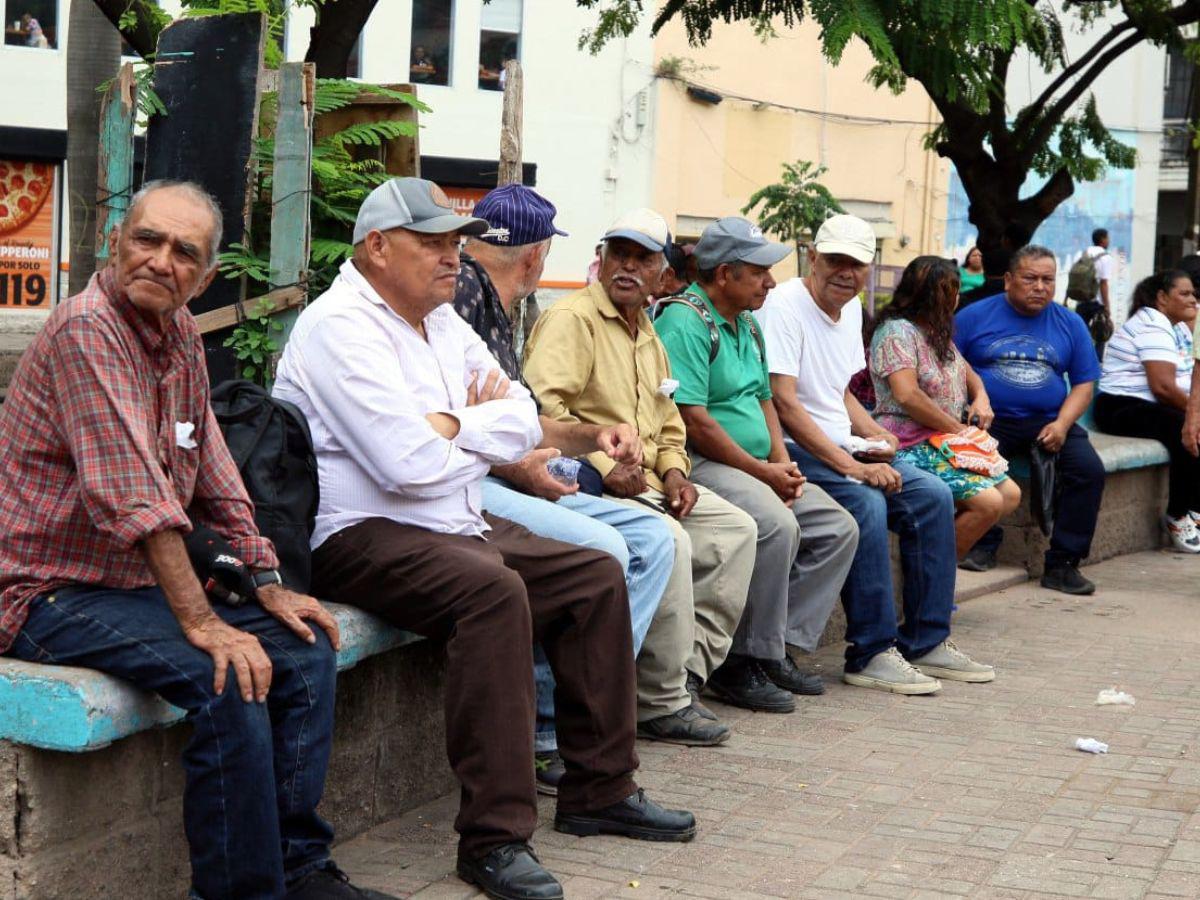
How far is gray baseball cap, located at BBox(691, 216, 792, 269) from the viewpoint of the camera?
593 centimetres

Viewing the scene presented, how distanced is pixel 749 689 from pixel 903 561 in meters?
1.10

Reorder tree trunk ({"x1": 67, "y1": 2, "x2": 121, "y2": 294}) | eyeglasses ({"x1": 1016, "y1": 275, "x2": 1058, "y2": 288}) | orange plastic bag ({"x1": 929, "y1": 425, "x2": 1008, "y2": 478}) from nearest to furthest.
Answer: orange plastic bag ({"x1": 929, "y1": 425, "x2": 1008, "y2": 478}) → tree trunk ({"x1": 67, "y1": 2, "x2": 121, "y2": 294}) → eyeglasses ({"x1": 1016, "y1": 275, "x2": 1058, "y2": 288})

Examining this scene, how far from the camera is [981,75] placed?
942cm

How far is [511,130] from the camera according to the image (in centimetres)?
704

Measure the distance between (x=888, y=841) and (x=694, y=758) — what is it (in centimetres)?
90

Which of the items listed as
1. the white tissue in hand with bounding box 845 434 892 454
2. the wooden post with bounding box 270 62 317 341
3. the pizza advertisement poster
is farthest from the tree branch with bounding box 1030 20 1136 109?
the pizza advertisement poster

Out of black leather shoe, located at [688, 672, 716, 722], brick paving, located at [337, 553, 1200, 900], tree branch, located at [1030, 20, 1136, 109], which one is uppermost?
tree branch, located at [1030, 20, 1136, 109]

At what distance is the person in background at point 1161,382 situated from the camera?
9992 mm

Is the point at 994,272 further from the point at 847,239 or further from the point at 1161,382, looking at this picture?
the point at 847,239

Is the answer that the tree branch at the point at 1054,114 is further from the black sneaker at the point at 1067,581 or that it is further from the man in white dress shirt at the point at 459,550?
the man in white dress shirt at the point at 459,550

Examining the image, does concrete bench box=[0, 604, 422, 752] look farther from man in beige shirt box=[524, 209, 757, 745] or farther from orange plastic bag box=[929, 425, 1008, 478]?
orange plastic bag box=[929, 425, 1008, 478]

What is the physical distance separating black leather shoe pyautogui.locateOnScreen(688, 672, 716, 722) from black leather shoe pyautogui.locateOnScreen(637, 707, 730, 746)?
0.10 metres

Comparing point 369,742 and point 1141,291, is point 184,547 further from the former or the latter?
point 1141,291

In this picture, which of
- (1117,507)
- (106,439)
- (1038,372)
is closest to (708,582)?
(106,439)
